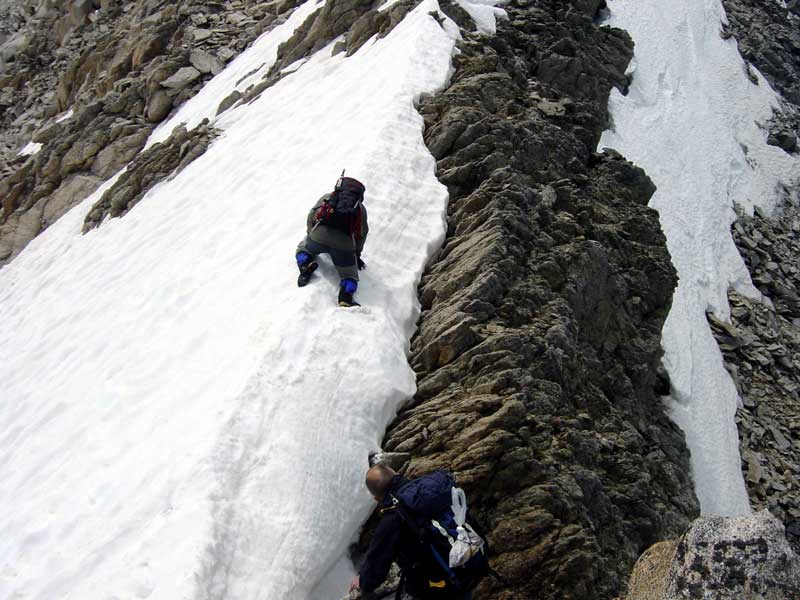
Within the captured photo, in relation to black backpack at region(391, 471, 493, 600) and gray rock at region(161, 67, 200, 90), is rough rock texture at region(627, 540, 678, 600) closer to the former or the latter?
black backpack at region(391, 471, 493, 600)

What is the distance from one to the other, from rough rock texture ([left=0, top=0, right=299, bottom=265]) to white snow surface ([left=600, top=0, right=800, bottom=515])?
15.2 meters

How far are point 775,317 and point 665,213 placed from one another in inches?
181

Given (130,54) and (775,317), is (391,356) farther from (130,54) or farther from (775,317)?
(130,54)

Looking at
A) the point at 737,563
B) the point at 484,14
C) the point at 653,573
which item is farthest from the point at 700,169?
the point at 737,563

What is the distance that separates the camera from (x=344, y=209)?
10.6 metres

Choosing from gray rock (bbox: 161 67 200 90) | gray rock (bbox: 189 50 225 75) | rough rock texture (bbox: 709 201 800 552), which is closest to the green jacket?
rough rock texture (bbox: 709 201 800 552)

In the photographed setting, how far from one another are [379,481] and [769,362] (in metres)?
16.1

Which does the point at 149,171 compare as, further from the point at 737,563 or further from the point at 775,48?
the point at 775,48

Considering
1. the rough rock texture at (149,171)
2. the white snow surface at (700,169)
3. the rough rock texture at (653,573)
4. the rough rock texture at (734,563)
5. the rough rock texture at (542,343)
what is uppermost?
the rough rock texture at (734,563)

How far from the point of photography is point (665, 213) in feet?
76.8

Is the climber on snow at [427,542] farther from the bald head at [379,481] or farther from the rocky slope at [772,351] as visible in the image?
the rocky slope at [772,351]

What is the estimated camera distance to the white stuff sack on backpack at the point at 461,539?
20.4 ft

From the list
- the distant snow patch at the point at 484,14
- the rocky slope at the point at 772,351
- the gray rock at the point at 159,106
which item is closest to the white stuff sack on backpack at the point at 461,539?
the rocky slope at the point at 772,351

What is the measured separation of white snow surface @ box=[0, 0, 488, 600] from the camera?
7621 mm
